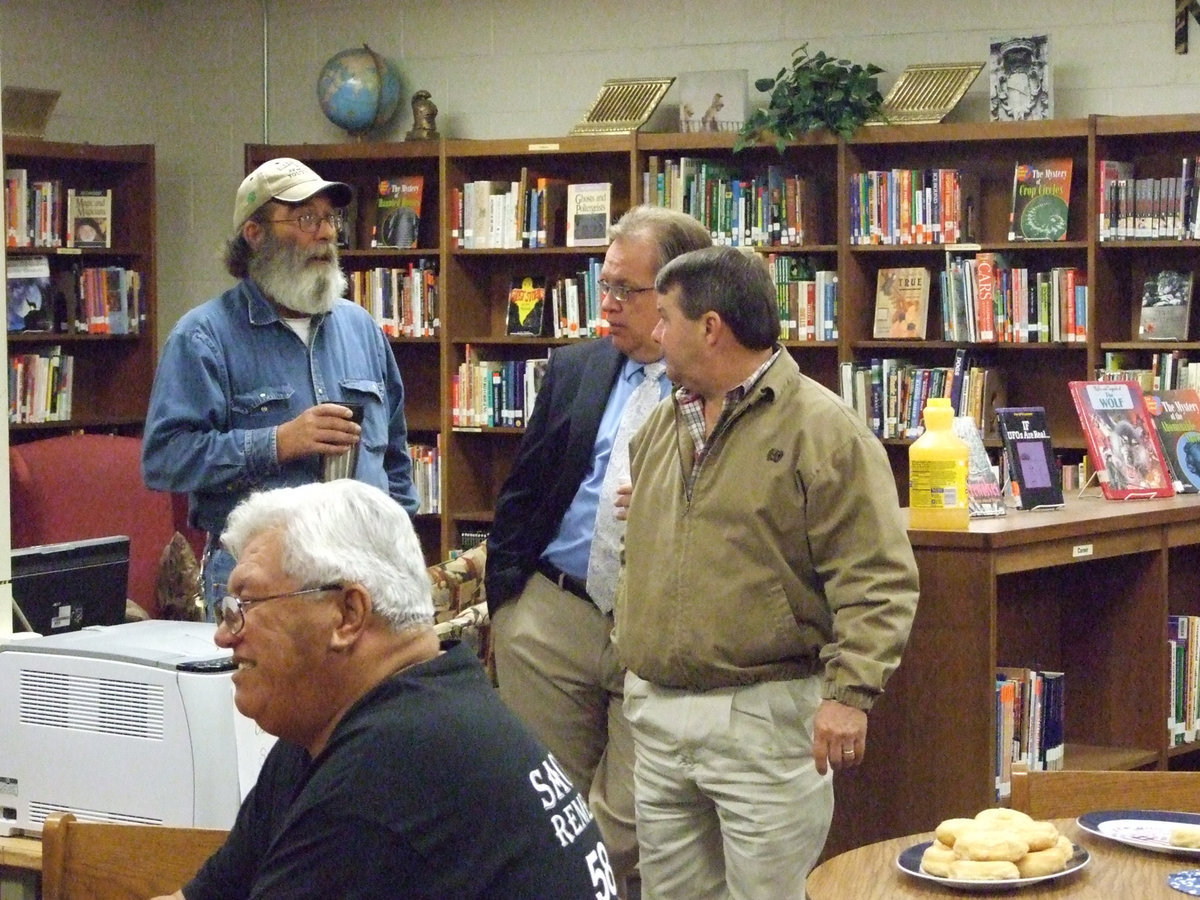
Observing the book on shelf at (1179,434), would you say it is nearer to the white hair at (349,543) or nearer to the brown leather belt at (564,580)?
the brown leather belt at (564,580)

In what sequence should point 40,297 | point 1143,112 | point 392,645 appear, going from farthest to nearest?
point 40,297 → point 1143,112 → point 392,645

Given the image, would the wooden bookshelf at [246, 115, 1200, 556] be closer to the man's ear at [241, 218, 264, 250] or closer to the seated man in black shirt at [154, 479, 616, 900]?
the man's ear at [241, 218, 264, 250]

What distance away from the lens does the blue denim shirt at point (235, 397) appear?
10.1 ft

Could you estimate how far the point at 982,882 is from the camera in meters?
1.99

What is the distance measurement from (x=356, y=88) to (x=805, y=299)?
6.83 feet

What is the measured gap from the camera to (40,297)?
6.77 metres

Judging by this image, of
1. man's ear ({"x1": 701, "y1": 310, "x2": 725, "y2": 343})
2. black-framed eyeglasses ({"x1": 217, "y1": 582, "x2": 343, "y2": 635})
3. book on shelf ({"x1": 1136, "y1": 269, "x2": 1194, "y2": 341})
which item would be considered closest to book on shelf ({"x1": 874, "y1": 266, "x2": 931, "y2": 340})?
book on shelf ({"x1": 1136, "y1": 269, "x2": 1194, "y2": 341})

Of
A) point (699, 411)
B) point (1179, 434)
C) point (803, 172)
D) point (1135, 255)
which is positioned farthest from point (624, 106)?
point (699, 411)

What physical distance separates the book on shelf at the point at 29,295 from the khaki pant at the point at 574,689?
13.0 ft

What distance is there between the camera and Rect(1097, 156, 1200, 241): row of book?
571 centimetres

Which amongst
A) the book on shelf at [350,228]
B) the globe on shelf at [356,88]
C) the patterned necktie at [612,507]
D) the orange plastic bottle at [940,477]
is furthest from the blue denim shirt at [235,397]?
the globe on shelf at [356,88]

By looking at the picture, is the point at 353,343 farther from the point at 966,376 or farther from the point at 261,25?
the point at 261,25

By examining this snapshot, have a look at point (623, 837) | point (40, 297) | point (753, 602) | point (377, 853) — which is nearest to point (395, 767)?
point (377, 853)

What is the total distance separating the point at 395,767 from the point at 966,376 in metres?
4.75
